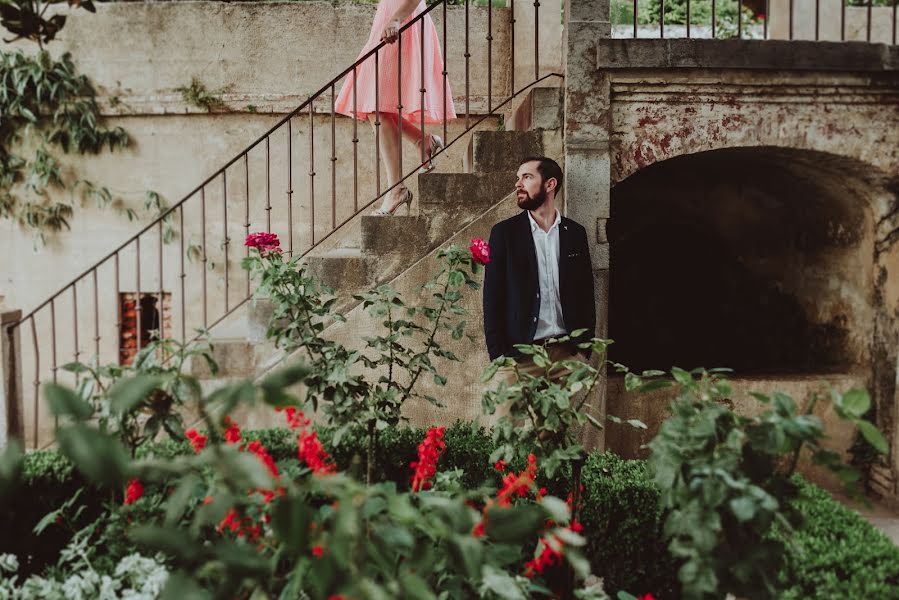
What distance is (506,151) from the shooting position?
183 inches

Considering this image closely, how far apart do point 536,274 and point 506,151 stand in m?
1.09

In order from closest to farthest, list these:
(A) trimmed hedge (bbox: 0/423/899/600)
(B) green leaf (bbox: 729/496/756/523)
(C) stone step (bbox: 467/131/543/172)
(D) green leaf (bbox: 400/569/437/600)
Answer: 1. (D) green leaf (bbox: 400/569/437/600)
2. (B) green leaf (bbox: 729/496/756/523)
3. (A) trimmed hedge (bbox: 0/423/899/600)
4. (C) stone step (bbox: 467/131/543/172)

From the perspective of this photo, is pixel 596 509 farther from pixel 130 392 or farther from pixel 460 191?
pixel 130 392

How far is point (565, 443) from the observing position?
9.50 feet

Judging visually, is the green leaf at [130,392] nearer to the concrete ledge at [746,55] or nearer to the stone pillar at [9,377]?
the concrete ledge at [746,55]

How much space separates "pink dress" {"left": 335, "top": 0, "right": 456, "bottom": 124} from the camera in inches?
197

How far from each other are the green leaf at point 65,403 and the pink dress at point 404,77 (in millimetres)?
4093

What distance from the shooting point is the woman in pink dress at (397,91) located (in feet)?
16.3

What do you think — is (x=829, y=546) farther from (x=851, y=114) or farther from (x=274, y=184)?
(x=274, y=184)

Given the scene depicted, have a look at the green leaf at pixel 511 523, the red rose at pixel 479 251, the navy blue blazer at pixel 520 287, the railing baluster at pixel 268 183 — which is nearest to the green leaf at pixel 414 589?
the green leaf at pixel 511 523

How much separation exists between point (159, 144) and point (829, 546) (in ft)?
21.6

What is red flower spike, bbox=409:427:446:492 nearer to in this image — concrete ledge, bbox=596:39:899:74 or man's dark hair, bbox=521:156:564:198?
man's dark hair, bbox=521:156:564:198

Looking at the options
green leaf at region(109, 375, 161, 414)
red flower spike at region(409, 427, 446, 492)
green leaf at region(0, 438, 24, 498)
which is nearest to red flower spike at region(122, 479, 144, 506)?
red flower spike at region(409, 427, 446, 492)

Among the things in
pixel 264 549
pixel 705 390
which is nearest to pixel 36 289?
pixel 264 549
